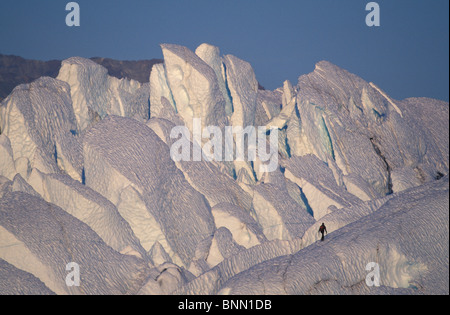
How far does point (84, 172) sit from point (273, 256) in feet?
28.3

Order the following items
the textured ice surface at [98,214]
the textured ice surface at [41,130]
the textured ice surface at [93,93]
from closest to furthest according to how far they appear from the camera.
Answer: the textured ice surface at [98,214]
the textured ice surface at [41,130]
the textured ice surface at [93,93]

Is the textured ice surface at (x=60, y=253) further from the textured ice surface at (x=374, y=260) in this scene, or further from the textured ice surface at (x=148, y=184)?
the textured ice surface at (x=374, y=260)

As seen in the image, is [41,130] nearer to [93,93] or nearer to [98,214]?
[93,93]

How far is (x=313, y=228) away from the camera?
19.6 metres

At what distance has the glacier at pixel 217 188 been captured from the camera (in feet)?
55.9

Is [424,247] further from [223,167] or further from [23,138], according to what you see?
[23,138]

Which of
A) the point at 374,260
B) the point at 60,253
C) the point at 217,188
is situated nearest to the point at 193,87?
the point at 217,188

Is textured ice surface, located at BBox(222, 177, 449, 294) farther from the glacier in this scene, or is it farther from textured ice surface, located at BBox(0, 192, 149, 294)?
textured ice surface, located at BBox(0, 192, 149, 294)

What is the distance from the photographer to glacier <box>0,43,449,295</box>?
17031mm

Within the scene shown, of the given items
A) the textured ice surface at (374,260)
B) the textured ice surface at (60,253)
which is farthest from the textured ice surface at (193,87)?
the textured ice surface at (374,260)

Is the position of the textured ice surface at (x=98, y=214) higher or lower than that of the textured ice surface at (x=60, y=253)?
higher

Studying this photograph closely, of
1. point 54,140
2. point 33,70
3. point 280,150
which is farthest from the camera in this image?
point 33,70

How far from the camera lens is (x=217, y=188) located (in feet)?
81.5

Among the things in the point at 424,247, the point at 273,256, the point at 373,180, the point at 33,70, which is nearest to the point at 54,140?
the point at 273,256
